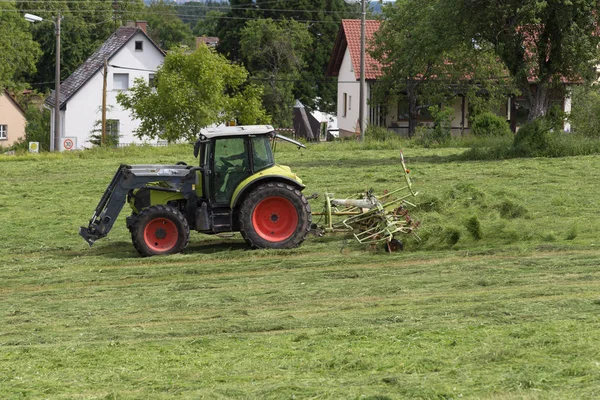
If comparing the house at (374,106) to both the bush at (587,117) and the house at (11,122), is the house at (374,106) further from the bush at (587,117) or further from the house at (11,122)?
the house at (11,122)

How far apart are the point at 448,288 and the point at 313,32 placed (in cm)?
5816

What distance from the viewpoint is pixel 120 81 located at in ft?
190

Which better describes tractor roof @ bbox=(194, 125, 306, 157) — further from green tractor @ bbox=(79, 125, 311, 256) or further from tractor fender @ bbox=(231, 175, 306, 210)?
tractor fender @ bbox=(231, 175, 306, 210)

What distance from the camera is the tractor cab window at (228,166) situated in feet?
45.4

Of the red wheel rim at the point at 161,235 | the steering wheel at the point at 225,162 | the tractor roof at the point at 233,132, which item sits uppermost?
the tractor roof at the point at 233,132

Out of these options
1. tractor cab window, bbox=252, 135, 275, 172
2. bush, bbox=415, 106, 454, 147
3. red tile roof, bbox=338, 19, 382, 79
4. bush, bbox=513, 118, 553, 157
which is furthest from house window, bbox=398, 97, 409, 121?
tractor cab window, bbox=252, 135, 275, 172

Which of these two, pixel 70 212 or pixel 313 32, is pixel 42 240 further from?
pixel 313 32

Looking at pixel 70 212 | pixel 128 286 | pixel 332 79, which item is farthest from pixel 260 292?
pixel 332 79

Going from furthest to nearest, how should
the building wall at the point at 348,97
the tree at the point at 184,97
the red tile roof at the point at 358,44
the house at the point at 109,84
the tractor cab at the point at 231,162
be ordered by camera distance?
the house at the point at 109,84
the building wall at the point at 348,97
the red tile roof at the point at 358,44
the tree at the point at 184,97
the tractor cab at the point at 231,162

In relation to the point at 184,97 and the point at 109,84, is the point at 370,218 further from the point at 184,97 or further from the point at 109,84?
the point at 109,84

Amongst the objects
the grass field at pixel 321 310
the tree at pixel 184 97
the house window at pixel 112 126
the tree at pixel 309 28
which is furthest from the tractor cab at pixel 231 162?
the tree at pixel 309 28

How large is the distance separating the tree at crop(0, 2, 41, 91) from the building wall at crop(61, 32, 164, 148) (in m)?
6.94

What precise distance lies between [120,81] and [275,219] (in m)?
45.6

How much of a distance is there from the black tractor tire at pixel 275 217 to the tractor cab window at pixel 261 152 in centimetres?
32
